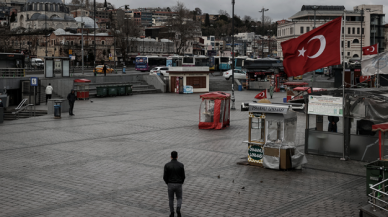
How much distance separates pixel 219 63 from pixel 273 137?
68.6m

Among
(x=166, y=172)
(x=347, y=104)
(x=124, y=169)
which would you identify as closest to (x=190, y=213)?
(x=166, y=172)

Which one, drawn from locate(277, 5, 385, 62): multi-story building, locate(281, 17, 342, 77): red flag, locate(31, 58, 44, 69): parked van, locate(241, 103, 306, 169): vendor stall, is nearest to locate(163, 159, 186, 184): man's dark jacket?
locate(241, 103, 306, 169): vendor stall

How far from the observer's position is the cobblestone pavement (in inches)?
416

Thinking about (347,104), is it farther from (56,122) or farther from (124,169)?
(56,122)

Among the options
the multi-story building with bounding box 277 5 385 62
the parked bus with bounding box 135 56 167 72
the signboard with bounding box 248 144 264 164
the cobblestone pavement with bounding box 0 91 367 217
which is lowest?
the cobblestone pavement with bounding box 0 91 367 217

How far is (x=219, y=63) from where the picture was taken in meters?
83.1

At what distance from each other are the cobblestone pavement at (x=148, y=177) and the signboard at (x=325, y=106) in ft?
5.07

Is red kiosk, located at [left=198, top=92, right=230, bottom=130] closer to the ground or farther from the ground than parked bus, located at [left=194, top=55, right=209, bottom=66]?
closer to the ground

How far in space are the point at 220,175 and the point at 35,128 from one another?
497 inches

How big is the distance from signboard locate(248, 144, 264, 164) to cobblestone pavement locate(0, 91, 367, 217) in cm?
34

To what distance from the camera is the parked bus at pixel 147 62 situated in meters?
75.8

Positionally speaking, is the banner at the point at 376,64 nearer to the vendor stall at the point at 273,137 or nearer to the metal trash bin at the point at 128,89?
the vendor stall at the point at 273,137

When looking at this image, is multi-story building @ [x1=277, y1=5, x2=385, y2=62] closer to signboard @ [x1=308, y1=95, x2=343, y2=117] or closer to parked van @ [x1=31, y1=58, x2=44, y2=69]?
parked van @ [x1=31, y1=58, x2=44, y2=69]

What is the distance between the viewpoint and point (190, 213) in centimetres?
1021
